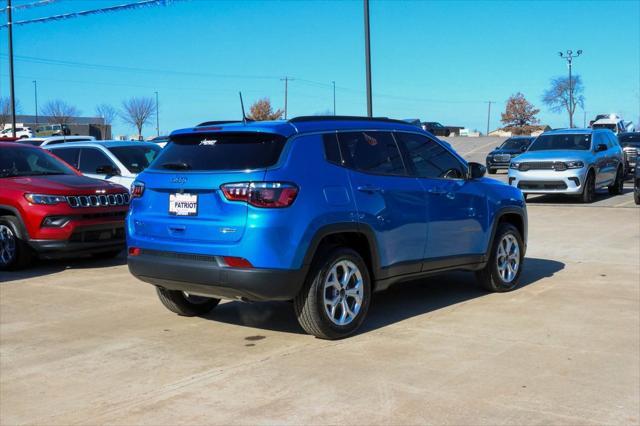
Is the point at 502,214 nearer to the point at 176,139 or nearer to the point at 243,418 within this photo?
the point at 176,139

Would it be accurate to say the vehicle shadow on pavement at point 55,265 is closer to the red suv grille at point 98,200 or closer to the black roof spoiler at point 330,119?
the red suv grille at point 98,200

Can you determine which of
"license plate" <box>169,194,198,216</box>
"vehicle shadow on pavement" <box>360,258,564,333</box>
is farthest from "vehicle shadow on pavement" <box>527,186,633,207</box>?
"license plate" <box>169,194,198,216</box>

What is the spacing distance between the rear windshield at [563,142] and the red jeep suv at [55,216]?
41.3ft

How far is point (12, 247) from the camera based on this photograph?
378 inches

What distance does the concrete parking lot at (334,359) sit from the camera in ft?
14.4

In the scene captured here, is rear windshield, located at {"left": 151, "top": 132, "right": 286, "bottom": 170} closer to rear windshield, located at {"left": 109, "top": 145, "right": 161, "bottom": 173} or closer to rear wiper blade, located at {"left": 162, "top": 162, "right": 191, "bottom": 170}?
rear wiper blade, located at {"left": 162, "top": 162, "right": 191, "bottom": 170}

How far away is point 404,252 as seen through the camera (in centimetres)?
647

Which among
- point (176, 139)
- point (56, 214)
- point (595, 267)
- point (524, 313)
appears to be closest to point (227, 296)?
point (176, 139)

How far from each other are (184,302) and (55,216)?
348 cm

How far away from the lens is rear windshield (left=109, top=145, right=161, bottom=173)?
12.6 metres

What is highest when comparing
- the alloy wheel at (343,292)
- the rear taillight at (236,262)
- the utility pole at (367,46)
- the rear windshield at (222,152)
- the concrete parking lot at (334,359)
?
the utility pole at (367,46)

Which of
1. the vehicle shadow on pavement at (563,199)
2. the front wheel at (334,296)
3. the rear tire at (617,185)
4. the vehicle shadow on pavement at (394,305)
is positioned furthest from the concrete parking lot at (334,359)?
the rear tire at (617,185)

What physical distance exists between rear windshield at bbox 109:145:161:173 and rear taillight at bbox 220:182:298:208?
7328 millimetres

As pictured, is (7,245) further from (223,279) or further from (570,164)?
(570,164)
